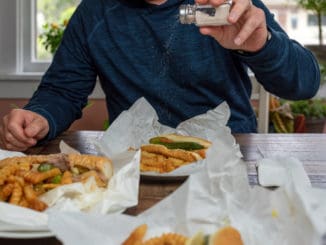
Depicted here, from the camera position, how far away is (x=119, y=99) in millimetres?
1562

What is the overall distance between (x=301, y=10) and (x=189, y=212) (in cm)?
256

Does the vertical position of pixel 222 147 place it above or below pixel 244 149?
above

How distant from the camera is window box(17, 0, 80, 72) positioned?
2.87 metres

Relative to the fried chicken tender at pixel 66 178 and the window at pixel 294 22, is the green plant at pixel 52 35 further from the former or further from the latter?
the fried chicken tender at pixel 66 178

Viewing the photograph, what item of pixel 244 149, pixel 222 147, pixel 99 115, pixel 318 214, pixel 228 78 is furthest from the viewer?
pixel 99 115

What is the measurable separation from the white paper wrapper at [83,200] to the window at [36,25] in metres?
2.15

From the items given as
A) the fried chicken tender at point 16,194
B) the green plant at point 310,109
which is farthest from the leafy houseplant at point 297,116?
the fried chicken tender at point 16,194

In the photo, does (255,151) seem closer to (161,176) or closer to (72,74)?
(161,176)

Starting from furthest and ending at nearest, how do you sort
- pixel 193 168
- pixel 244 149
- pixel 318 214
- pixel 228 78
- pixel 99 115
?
pixel 99 115
pixel 228 78
pixel 244 149
pixel 193 168
pixel 318 214

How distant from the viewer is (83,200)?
30.9 inches

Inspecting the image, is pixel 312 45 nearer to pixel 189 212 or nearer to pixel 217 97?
pixel 217 97

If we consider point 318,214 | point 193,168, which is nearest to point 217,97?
point 193,168

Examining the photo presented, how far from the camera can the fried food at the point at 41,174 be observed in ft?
2.57

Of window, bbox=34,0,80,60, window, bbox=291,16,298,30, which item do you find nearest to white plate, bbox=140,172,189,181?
window, bbox=34,0,80,60
